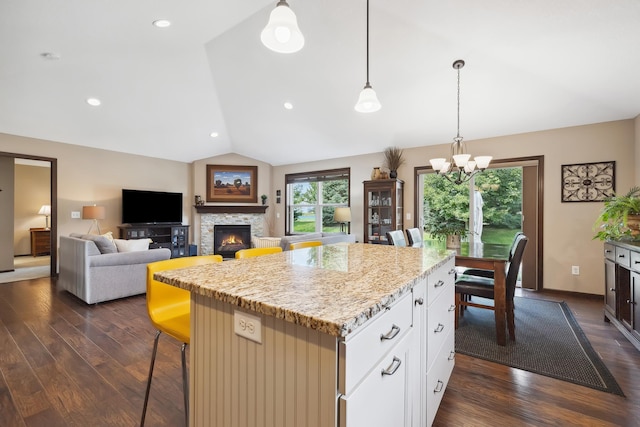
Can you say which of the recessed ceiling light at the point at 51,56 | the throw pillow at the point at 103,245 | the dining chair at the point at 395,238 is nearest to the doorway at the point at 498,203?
the dining chair at the point at 395,238

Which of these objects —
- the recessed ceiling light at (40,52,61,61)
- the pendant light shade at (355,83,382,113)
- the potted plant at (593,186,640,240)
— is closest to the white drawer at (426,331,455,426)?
the pendant light shade at (355,83,382,113)

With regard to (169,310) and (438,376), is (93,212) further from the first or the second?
(438,376)

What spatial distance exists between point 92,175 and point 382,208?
5555 millimetres

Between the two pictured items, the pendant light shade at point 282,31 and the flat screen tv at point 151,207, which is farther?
the flat screen tv at point 151,207

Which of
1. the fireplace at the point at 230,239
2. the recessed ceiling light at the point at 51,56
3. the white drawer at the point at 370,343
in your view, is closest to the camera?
the white drawer at the point at 370,343

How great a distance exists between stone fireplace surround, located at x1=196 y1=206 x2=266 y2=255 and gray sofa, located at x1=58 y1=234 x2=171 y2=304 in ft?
9.80

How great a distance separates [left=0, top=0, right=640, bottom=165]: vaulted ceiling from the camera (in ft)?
8.68

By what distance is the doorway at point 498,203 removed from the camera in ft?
14.0

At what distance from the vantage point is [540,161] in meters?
4.17

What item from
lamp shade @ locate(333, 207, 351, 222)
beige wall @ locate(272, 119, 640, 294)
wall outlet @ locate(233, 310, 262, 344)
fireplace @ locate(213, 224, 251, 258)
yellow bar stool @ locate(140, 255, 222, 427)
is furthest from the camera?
fireplace @ locate(213, 224, 251, 258)

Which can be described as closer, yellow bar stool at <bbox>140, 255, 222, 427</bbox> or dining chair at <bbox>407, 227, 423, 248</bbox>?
yellow bar stool at <bbox>140, 255, 222, 427</bbox>

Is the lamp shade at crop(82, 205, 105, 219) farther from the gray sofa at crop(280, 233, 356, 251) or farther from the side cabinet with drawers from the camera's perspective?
the side cabinet with drawers

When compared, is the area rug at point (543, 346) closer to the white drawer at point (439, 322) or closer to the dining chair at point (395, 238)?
the white drawer at point (439, 322)

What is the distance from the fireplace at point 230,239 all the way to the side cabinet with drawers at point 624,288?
6271 mm
